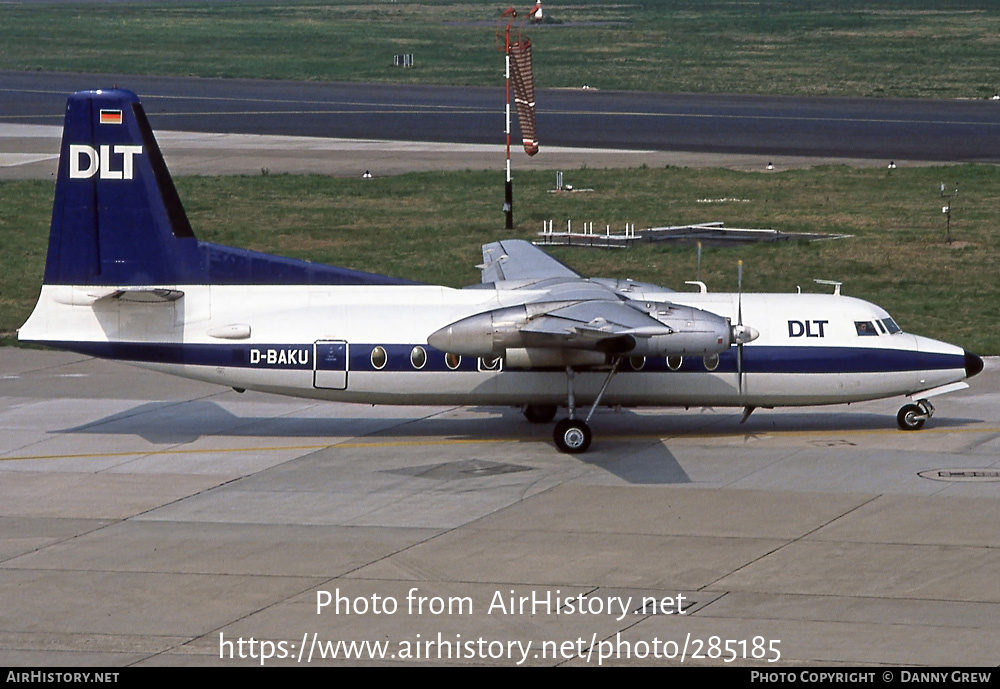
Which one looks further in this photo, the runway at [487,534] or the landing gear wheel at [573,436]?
the landing gear wheel at [573,436]

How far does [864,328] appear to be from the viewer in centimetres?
2848

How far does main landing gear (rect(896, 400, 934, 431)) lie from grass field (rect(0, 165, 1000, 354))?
732 cm

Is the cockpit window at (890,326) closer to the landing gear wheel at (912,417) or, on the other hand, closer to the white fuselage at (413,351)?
the white fuselage at (413,351)

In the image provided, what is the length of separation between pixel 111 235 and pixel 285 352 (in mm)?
3929

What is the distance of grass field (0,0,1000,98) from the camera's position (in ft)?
321

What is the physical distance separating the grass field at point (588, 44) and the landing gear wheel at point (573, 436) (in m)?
66.9

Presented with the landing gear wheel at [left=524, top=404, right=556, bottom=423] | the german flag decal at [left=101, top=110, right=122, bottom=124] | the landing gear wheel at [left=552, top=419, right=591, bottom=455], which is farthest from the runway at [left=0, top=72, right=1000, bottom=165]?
the german flag decal at [left=101, top=110, right=122, bottom=124]

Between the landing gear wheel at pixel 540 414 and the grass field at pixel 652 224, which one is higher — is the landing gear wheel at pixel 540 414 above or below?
below

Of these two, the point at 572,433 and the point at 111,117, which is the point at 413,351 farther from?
the point at 111,117

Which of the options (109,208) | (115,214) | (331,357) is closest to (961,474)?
(331,357)

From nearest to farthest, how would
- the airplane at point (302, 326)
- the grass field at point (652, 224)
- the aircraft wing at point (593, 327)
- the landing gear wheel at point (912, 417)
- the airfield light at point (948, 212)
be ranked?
the aircraft wing at point (593, 327)
the airplane at point (302, 326)
the landing gear wheel at point (912, 417)
the grass field at point (652, 224)
the airfield light at point (948, 212)

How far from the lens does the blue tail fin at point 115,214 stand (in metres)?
27.2

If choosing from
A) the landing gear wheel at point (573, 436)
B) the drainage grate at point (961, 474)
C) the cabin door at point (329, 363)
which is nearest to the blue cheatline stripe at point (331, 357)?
the cabin door at point (329, 363)

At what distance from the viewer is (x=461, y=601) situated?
19078 millimetres
